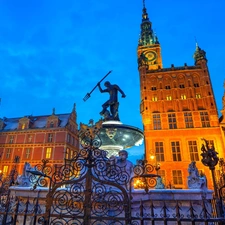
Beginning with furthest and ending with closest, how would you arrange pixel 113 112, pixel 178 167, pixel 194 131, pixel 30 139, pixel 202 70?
pixel 30 139, pixel 202 70, pixel 194 131, pixel 178 167, pixel 113 112

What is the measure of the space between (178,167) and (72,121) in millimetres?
20553

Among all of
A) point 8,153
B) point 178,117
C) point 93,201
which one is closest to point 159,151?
point 178,117

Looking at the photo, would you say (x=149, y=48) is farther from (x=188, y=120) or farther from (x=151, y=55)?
(x=188, y=120)

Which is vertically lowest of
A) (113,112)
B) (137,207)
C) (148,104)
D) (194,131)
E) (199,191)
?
(137,207)

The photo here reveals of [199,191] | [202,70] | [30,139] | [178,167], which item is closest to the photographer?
[199,191]

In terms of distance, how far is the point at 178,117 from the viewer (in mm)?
26641

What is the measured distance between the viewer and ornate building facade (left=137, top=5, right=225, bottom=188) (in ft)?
78.6

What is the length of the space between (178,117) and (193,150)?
503cm

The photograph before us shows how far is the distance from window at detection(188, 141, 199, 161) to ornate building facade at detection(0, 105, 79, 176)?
18.8 m

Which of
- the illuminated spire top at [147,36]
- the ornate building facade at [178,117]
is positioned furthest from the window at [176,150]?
the illuminated spire top at [147,36]

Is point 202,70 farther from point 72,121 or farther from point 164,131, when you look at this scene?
point 72,121

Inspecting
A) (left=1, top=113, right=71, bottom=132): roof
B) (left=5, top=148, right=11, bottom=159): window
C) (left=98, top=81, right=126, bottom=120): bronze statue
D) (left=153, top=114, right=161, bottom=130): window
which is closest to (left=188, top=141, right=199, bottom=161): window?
(left=153, top=114, right=161, bottom=130): window

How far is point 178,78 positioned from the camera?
2933 centimetres

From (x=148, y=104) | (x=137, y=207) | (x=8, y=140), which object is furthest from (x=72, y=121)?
(x=137, y=207)
